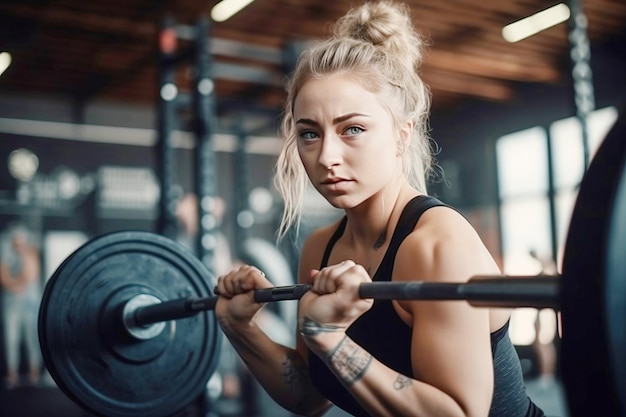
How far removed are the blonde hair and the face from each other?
0.11 feet

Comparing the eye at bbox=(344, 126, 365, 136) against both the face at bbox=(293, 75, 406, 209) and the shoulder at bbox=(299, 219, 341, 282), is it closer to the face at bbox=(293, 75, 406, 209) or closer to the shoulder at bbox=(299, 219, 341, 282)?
the face at bbox=(293, 75, 406, 209)

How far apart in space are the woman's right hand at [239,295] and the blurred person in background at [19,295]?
6073mm

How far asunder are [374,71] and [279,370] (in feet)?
2.38

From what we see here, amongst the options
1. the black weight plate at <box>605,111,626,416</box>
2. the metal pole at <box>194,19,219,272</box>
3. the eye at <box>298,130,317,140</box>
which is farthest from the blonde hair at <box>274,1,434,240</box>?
the metal pole at <box>194,19,219,272</box>

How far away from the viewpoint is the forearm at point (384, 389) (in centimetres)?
109

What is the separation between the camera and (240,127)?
5812 millimetres

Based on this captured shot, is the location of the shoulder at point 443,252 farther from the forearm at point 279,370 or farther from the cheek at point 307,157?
the forearm at point 279,370

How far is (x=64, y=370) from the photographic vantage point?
1.57 m

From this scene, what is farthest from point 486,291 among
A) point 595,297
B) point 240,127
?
point 240,127

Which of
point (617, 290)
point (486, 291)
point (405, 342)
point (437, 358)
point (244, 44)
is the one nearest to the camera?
point (617, 290)

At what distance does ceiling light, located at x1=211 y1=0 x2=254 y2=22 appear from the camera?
5.96 metres

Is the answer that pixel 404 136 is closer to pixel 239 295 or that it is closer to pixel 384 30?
pixel 384 30

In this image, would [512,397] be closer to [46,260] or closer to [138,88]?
[46,260]

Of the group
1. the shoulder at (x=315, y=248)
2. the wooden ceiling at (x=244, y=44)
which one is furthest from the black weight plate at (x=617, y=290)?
the wooden ceiling at (x=244, y=44)
